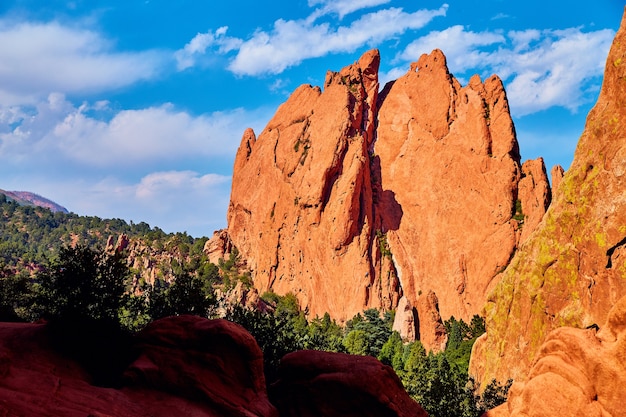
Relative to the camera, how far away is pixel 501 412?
27.5 metres

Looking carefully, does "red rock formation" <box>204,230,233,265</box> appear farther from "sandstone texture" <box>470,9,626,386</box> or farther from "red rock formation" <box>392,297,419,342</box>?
"sandstone texture" <box>470,9,626,386</box>

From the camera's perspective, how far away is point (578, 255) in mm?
39188

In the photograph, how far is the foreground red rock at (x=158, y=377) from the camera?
17.2 meters

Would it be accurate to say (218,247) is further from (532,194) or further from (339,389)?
(339,389)

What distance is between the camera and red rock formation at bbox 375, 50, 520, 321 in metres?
92.9

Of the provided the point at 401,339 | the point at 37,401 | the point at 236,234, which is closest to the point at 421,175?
the point at 401,339

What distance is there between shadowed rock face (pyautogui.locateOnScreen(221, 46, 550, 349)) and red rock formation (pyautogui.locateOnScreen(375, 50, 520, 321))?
0.67 feet

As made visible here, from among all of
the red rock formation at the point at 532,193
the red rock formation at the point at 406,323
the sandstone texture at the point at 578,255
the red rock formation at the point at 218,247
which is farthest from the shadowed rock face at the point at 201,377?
the red rock formation at the point at 218,247

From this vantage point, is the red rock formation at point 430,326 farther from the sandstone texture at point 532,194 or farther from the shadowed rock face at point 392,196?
the sandstone texture at point 532,194

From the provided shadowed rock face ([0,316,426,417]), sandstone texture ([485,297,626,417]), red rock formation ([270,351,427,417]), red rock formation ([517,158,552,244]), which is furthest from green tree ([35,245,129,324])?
red rock formation ([517,158,552,244])

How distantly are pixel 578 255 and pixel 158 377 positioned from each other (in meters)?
30.9

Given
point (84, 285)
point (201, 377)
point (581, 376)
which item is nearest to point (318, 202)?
point (84, 285)

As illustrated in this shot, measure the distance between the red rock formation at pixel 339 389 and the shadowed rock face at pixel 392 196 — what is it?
60.1m

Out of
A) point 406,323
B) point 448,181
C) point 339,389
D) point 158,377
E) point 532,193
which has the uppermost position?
point 448,181
